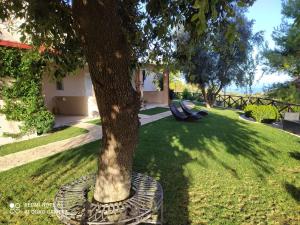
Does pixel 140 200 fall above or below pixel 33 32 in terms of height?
below

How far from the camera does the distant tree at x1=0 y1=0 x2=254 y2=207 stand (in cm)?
221

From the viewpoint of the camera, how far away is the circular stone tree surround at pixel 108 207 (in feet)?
8.34

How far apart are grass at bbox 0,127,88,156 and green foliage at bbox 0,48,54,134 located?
1.83 ft

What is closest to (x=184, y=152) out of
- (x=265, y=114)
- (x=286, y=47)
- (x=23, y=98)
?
(x=23, y=98)

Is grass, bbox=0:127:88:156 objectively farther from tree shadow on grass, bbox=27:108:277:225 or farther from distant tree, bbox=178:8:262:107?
distant tree, bbox=178:8:262:107

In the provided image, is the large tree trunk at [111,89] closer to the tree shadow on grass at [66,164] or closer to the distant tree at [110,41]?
the distant tree at [110,41]

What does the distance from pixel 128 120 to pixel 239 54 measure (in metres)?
17.8

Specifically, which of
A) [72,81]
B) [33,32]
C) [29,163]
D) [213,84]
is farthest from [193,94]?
[33,32]

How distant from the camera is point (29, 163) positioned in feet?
19.7

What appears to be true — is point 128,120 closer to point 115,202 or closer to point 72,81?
point 115,202

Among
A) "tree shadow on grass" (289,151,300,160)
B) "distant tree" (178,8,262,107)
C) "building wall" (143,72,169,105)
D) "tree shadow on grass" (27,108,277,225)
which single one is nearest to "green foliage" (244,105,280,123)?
"tree shadow on grass" (27,108,277,225)

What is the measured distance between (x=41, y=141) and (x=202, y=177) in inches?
234

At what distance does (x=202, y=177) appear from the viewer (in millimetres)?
5082

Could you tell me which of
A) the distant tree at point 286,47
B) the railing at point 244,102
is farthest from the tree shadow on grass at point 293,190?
the railing at point 244,102
